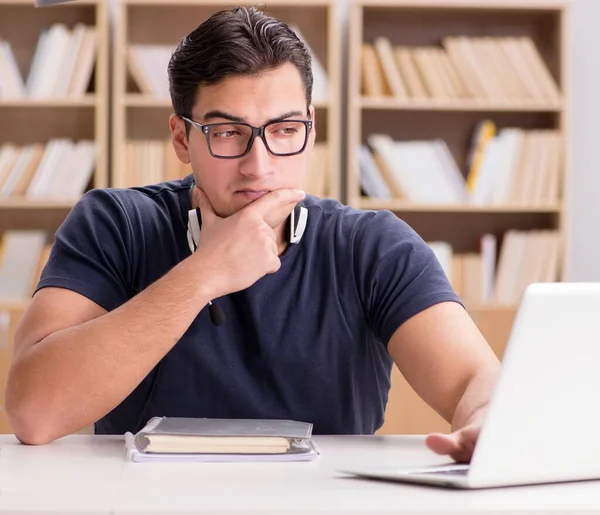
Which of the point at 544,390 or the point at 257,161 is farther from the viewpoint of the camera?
the point at 257,161

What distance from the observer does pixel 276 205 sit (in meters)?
1.51

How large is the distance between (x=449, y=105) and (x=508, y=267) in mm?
697

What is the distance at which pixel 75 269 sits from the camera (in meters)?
1.47

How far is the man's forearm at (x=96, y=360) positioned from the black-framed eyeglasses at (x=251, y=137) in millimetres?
289

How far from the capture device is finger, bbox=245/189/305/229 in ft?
4.92

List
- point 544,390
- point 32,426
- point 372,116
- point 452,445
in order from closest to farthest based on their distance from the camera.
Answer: point 544,390 < point 452,445 < point 32,426 < point 372,116

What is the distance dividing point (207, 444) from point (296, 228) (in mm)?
606

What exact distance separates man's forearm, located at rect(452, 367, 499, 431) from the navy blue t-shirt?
185mm

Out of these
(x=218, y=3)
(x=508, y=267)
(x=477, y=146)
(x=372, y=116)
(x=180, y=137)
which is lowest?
(x=508, y=267)

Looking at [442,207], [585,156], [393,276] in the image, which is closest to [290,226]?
[393,276]

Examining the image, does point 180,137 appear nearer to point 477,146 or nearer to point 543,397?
point 543,397

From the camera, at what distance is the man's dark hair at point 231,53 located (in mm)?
1533

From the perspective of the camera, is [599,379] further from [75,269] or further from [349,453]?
[75,269]

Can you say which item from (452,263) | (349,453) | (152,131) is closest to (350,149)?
(452,263)
